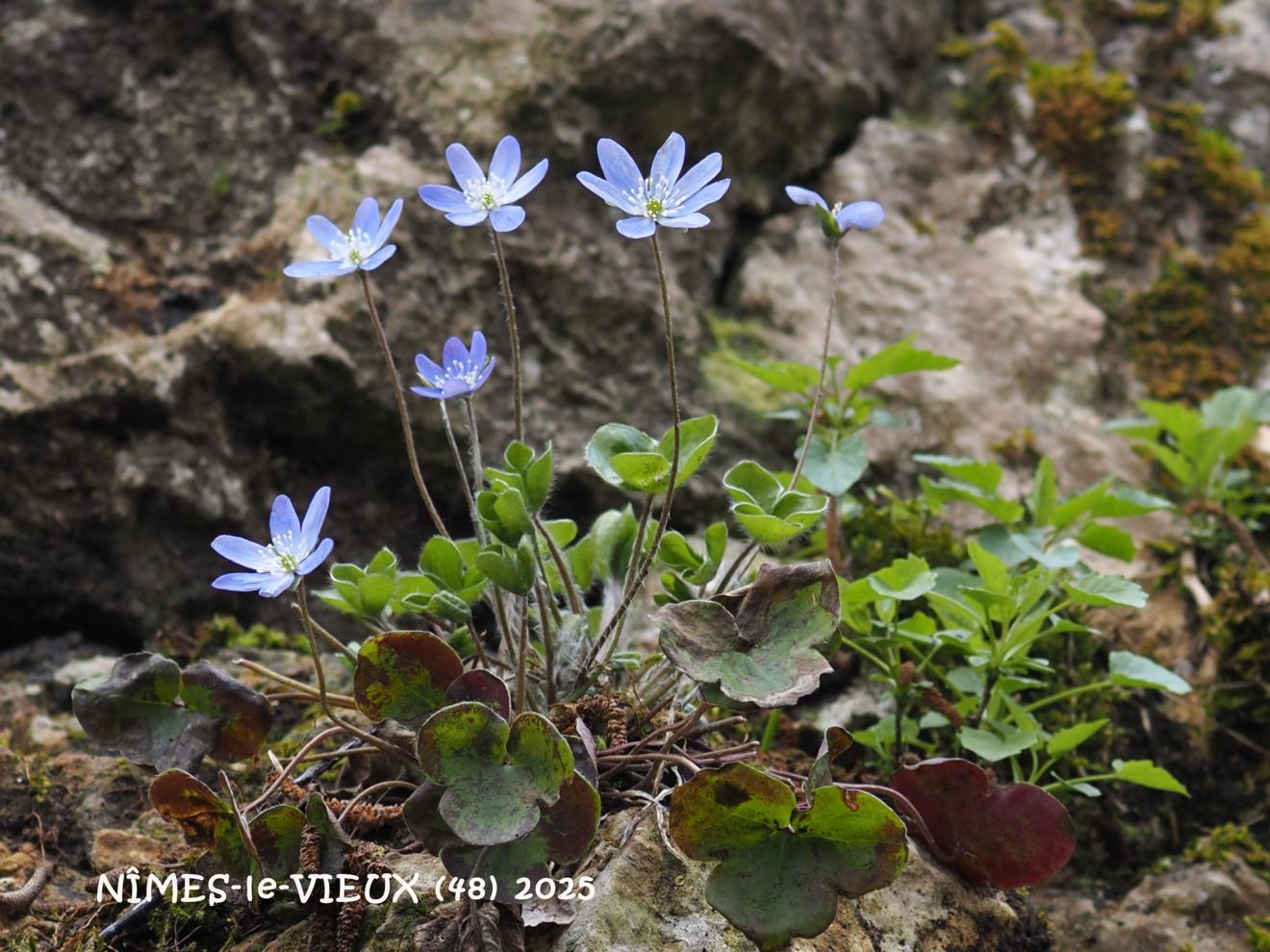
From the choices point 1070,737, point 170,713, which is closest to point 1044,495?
point 1070,737

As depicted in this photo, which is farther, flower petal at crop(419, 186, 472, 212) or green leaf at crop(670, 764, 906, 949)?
flower petal at crop(419, 186, 472, 212)

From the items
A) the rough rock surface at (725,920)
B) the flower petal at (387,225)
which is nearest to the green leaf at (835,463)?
the rough rock surface at (725,920)

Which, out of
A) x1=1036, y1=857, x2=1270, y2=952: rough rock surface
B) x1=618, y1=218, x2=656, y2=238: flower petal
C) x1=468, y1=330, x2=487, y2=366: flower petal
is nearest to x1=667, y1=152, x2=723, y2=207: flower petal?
x1=618, y1=218, x2=656, y2=238: flower petal

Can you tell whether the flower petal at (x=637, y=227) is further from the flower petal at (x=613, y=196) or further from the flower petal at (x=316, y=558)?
the flower petal at (x=316, y=558)

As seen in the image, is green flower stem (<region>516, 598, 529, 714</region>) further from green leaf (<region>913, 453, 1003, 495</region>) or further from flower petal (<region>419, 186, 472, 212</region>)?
green leaf (<region>913, 453, 1003, 495</region>)

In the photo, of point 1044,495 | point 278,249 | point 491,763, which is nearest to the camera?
point 491,763

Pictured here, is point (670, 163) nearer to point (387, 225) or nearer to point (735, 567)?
point (387, 225)
